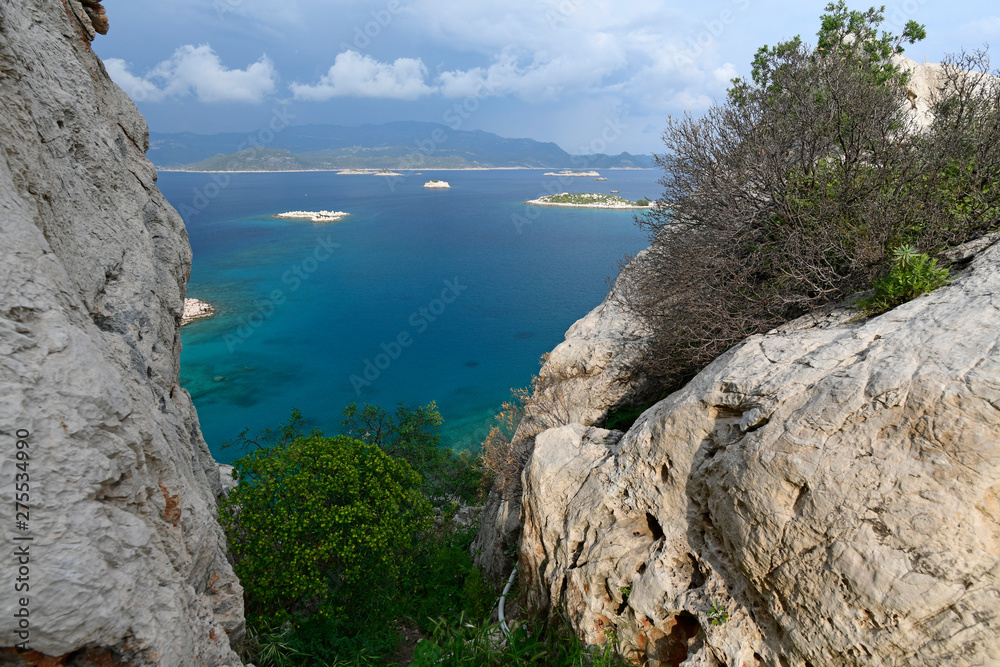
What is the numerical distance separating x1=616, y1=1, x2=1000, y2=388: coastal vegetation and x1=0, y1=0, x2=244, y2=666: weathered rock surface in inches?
377

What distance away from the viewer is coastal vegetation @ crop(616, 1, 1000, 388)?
869cm

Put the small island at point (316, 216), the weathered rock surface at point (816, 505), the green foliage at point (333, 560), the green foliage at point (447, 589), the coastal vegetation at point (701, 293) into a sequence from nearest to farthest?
1. the weathered rock surface at point (816, 505)
2. the coastal vegetation at point (701, 293)
3. the green foliage at point (333, 560)
4. the green foliage at point (447, 589)
5. the small island at point (316, 216)

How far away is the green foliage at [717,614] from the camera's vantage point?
22.8 feet

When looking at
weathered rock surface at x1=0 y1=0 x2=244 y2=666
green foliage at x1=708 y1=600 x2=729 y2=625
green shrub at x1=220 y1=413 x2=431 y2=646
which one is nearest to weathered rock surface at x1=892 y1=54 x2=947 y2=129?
green foliage at x1=708 y1=600 x2=729 y2=625

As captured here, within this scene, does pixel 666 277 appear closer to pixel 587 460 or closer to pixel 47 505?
pixel 587 460

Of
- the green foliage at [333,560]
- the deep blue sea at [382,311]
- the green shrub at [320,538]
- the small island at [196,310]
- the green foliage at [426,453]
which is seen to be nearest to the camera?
the green foliage at [333,560]

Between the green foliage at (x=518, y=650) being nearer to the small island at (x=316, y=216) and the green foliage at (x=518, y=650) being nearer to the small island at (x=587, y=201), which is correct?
the small island at (x=316, y=216)

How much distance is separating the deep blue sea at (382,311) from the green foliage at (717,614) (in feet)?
48.2

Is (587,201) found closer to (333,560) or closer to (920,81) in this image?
(920,81)

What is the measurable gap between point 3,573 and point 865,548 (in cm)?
847

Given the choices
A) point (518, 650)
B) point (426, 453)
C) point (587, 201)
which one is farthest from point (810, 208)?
point (587, 201)

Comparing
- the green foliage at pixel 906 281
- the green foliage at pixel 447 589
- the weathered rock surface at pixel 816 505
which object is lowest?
the green foliage at pixel 447 589

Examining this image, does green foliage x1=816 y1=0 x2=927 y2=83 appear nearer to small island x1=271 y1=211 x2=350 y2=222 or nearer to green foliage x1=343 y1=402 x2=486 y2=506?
green foliage x1=343 y1=402 x2=486 y2=506

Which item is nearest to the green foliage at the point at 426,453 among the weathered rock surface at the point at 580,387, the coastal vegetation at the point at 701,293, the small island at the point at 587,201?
the weathered rock surface at the point at 580,387
